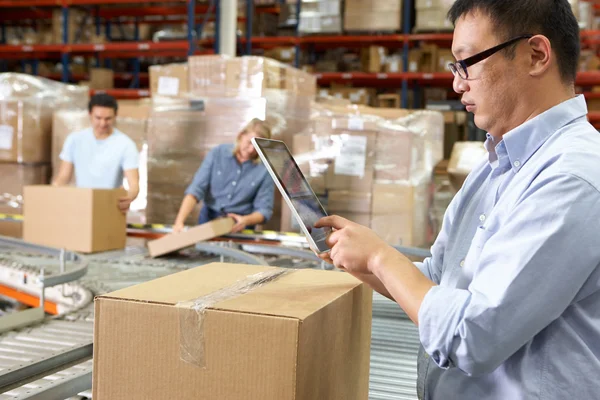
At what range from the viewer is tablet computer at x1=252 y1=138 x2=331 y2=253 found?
4.07 ft

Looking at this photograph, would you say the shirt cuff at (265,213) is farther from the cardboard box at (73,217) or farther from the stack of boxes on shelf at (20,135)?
the stack of boxes on shelf at (20,135)

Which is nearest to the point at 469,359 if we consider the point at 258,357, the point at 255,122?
the point at 258,357

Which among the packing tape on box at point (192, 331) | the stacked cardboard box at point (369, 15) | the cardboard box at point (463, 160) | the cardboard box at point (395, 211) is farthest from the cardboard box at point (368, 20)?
the packing tape on box at point (192, 331)

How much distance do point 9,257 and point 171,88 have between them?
2506mm

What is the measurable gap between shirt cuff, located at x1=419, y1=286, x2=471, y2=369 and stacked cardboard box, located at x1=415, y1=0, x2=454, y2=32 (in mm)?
7764

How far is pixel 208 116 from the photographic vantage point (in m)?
5.32

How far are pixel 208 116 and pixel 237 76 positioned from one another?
387mm

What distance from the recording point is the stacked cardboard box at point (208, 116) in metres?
5.21

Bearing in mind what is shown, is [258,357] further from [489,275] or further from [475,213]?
[475,213]

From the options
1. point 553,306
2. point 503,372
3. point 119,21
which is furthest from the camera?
point 119,21

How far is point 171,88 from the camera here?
570cm

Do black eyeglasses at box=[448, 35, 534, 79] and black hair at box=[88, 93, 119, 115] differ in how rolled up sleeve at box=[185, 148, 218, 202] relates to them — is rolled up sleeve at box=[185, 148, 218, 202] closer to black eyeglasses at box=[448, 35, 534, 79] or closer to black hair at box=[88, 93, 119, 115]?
black hair at box=[88, 93, 119, 115]

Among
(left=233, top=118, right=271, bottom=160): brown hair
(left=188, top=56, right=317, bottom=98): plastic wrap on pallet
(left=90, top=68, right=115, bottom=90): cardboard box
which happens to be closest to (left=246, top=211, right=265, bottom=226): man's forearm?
(left=233, top=118, right=271, bottom=160): brown hair

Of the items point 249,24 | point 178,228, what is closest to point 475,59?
point 178,228
